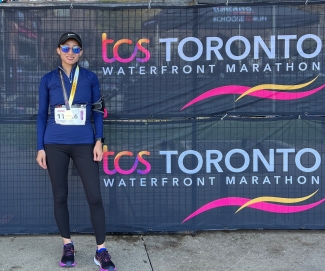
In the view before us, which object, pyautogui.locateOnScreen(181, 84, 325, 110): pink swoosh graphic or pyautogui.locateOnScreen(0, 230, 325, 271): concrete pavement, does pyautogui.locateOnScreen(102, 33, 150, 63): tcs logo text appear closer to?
pyautogui.locateOnScreen(181, 84, 325, 110): pink swoosh graphic

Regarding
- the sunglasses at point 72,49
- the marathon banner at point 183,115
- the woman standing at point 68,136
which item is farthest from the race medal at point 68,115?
the marathon banner at point 183,115

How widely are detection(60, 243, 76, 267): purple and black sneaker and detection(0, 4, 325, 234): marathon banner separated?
72cm

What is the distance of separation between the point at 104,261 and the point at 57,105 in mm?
1424

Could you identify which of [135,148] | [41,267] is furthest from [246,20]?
[41,267]

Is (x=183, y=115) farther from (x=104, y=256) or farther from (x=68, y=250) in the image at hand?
(x=68, y=250)

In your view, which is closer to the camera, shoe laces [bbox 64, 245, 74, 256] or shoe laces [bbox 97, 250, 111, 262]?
shoe laces [bbox 97, 250, 111, 262]

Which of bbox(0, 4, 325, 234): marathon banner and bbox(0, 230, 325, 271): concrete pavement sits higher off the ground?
bbox(0, 4, 325, 234): marathon banner

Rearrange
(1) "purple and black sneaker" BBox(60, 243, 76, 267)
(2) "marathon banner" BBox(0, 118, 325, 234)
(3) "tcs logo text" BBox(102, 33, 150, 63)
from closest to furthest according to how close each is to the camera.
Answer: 1. (1) "purple and black sneaker" BBox(60, 243, 76, 267)
2. (3) "tcs logo text" BBox(102, 33, 150, 63)
3. (2) "marathon banner" BBox(0, 118, 325, 234)

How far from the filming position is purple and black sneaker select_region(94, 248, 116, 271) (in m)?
4.47

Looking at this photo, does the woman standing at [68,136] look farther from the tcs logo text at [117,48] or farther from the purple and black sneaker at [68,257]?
the tcs logo text at [117,48]

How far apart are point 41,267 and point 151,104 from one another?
6.28 ft

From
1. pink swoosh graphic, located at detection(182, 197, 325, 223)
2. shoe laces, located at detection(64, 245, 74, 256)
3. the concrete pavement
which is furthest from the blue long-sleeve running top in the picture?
pink swoosh graphic, located at detection(182, 197, 325, 223)

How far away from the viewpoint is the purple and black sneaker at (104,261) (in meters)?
4.47

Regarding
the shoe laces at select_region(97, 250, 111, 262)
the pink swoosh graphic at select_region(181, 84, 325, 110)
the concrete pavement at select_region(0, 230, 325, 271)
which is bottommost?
the concrete pavement at select_region(0, 230, 325, 271)
